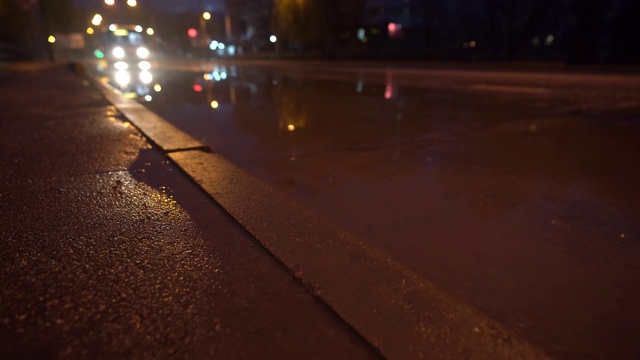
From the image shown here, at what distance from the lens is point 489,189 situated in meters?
4.41

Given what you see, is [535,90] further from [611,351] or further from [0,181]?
[0,181]

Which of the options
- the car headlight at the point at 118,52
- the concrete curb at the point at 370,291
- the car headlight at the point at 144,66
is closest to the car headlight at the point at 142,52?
the car headlight at the point at 118,52

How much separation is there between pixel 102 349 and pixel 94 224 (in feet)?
4.66

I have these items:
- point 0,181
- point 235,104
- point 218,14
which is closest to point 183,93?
point 235,104

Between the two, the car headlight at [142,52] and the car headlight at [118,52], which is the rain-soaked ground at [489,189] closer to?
the car headlight at [142,52]

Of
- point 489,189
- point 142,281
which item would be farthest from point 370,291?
point 489,189

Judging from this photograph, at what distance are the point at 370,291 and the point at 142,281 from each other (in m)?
1.16

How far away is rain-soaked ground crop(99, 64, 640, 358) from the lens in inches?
99.9

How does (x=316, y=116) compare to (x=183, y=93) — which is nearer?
(x=316, y=116)

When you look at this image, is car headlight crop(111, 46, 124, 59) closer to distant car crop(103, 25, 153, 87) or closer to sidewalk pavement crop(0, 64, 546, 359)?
distant car crop(103, 25, 153, 87)

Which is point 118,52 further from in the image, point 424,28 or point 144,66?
point 424,28

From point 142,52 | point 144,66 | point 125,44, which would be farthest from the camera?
point 142,52

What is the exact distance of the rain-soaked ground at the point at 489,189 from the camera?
8.32 ft

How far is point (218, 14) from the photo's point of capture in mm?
88312
